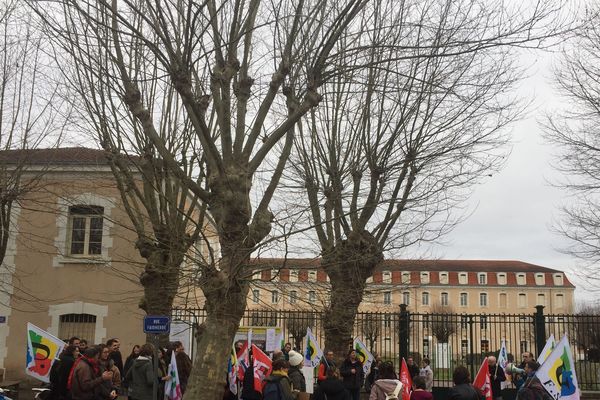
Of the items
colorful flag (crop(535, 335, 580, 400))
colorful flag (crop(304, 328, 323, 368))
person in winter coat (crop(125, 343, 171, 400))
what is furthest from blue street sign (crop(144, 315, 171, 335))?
colorful flag (crop(535, 335, 580, 400))

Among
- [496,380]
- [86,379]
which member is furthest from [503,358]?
[86,379]

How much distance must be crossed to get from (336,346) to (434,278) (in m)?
65.1

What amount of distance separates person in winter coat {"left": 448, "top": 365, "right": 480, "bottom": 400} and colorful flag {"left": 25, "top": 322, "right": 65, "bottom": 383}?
7.78m

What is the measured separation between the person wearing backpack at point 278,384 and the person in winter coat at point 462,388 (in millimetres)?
2457

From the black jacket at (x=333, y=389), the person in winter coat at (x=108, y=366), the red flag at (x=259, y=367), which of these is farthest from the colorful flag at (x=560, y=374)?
the person in winter coat at (x=108, y=366)

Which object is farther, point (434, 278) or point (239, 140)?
point (434, 278)

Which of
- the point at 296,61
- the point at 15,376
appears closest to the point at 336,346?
the point at 296,61

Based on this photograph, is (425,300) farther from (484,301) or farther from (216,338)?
(216,338)

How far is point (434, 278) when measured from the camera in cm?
7975

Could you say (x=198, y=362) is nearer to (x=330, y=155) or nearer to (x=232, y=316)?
(x=232, y=316)

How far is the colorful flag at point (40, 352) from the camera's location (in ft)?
40.5

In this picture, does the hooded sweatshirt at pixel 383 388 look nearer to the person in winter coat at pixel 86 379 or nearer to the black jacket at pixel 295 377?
the black jacket at pixel 295 377

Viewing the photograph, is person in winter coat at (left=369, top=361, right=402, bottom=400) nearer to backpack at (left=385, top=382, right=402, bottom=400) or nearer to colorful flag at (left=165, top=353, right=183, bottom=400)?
backpack at (left=385, top=382, right=402, bottom=400)

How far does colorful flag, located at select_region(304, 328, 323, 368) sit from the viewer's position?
14.5 m
